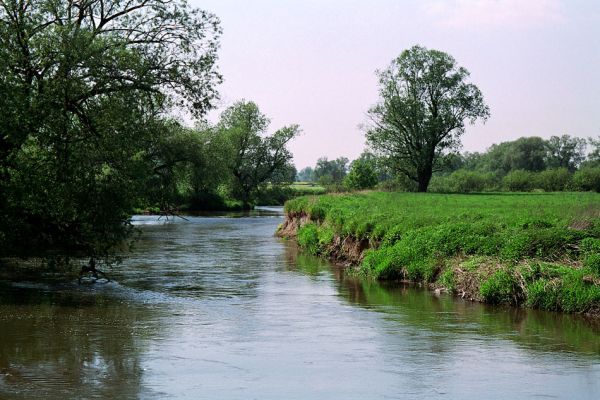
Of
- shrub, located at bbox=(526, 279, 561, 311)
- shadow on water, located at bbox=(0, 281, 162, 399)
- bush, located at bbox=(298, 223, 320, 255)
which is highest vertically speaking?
bush, located at bbox=(298, 223, 320, 255)

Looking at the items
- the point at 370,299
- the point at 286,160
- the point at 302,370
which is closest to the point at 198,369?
the point at 302,370

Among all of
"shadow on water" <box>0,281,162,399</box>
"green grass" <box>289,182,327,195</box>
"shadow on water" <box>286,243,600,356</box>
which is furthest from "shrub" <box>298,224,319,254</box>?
"green grass" <box>289,182,327,195</box>

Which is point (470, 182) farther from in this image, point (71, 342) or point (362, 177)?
point (71, 342)

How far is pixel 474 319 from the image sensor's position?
15.3 m

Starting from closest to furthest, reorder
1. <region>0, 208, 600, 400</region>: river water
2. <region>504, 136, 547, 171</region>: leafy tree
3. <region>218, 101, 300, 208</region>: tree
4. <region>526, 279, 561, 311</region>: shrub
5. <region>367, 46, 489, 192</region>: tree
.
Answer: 1. <region>0, 208, 600, 400</region>: river water
2. <region>526, 279, 561, 311</region>: shrub
3. <region>367, 46, 489, 192</region>: tree
4. <region>218, 101, 300, 208</region>: tree
5. <region>504, 136, 547, 171</region>: leafy tree

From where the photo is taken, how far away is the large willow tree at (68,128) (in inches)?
714

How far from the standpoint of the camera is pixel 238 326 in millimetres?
14734

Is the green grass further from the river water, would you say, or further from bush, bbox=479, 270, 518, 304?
bush, bbox=479, 270, 518, 304

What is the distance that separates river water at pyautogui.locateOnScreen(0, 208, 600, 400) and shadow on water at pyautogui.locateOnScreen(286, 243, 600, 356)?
4 cm

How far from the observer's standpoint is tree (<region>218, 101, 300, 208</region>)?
95312mm

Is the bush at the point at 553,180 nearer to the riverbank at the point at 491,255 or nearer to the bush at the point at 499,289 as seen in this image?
the riverbank at the point at 491,255

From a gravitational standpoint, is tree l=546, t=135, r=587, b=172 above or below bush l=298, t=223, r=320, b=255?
above

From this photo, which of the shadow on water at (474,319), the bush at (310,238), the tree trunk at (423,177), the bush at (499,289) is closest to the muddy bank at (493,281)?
the bush at (499,289)

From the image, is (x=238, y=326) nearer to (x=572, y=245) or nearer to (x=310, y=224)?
(x=572, y=245)
